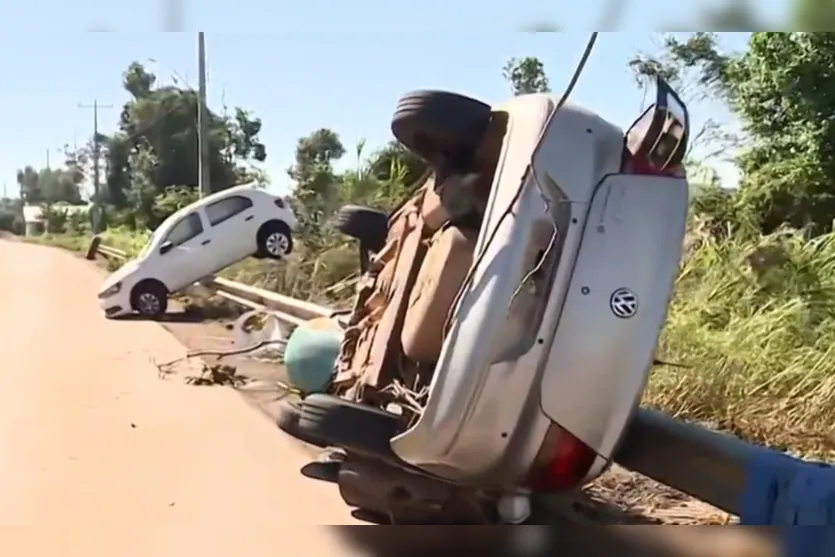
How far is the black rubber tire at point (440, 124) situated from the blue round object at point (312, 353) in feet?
1.81

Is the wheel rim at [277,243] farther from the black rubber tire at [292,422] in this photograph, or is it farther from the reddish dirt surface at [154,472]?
the black rubber tire at [292,422]

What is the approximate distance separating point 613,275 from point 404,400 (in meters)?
0.47

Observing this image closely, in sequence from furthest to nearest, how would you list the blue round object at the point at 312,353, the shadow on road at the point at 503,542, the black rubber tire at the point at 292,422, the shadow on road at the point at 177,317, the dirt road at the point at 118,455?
the blue round object at the point at 312,353 < the shadow on road at the point at 177,317 < the black rubber tire at the point at 292,422 < the shadow on road at the point at 503,542 < the dirt road at the point at 118,455

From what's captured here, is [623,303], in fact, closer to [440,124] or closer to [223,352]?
[440,124]

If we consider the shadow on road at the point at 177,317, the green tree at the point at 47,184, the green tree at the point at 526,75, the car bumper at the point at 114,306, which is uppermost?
the green tree at the point at 526,75

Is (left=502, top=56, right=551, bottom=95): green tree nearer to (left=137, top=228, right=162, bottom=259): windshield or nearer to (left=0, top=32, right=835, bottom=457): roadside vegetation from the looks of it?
(left=0, top=32, right=835, bottom=457): roadside vegetation

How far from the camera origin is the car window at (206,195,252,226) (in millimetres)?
2076

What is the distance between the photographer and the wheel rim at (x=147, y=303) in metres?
2.19

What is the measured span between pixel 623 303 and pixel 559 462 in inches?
12.2

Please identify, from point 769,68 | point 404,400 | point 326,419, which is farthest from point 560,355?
point 769,68

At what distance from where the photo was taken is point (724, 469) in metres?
2.04

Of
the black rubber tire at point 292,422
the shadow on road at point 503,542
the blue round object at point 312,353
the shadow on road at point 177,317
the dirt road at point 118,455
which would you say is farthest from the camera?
the blue round object at point 312,353

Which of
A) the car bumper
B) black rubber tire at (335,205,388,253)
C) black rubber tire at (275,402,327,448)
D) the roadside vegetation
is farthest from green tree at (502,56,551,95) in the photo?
the car bumper

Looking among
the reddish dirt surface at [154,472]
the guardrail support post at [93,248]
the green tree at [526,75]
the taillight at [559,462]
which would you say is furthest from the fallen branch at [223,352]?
the green tree at [526,75]
